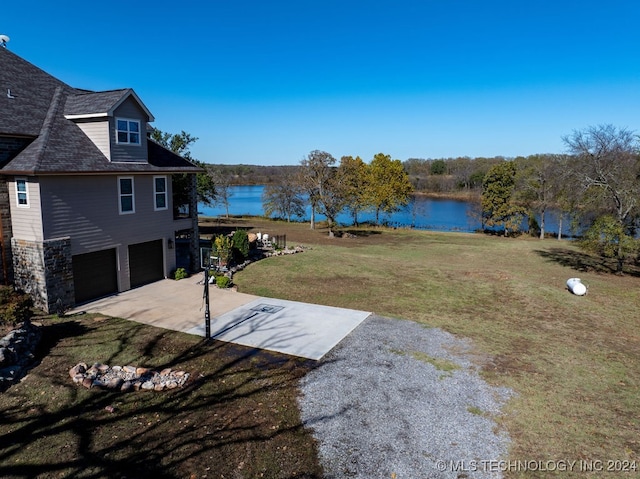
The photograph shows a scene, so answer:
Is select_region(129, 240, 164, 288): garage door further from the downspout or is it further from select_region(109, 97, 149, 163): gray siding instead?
the downspout

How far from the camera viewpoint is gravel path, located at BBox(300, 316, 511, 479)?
6875 mm

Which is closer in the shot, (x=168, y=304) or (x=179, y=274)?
(x=168, y=304)

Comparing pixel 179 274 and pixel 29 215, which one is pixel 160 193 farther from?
pixel 29 215

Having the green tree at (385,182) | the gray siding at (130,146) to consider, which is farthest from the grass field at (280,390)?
the green tree at (385,182)

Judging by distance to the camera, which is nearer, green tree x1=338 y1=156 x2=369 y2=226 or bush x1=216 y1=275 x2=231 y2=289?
bush x1=216 y1=275 x2=231 y2=289

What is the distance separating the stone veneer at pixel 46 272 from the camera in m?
13.4

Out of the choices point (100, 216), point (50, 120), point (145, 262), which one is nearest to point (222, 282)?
point (145, 262)

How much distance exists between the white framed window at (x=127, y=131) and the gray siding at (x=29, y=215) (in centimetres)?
385

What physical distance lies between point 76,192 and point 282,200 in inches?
1490

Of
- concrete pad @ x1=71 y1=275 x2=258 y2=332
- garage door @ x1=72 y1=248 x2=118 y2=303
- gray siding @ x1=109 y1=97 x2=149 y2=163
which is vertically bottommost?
concrete pad @ x1=71 y1=275 x2=258 y2=332

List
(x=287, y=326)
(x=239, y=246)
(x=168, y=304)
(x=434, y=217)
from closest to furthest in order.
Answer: (x=287, y=326), (x=168, y=304), (x=239, y=246), (x=434, y=217)

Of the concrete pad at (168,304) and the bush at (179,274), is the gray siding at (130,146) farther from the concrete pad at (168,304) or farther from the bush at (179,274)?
the concrete pad at (168,304)

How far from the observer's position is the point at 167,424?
7.80 meters

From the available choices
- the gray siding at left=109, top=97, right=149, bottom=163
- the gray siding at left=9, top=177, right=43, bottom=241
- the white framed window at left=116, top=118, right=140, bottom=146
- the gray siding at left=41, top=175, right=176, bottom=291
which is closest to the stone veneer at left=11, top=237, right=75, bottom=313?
the gray siding at left=9, top=177, right=43, bottom=241
